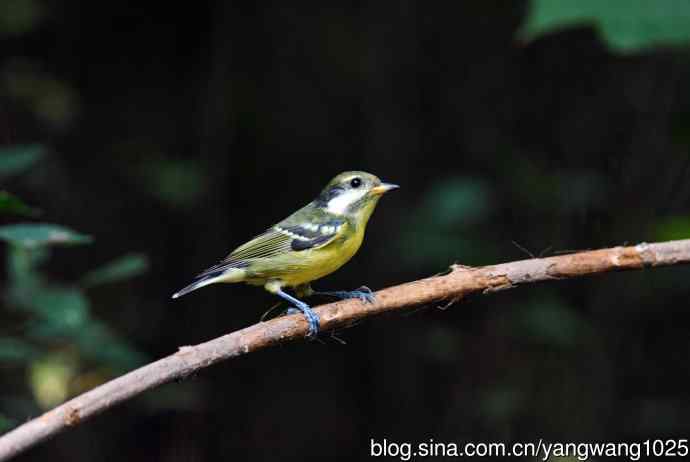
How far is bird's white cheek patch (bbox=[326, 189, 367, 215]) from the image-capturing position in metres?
4.11

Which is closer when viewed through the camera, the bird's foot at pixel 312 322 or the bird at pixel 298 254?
the bird's foot at pixel 312 322

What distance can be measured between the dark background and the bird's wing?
197 cm

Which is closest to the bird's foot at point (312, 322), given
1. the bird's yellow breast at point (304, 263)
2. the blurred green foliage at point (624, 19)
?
the bird's yellow breast at point (304, 263)

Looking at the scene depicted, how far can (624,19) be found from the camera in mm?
3332

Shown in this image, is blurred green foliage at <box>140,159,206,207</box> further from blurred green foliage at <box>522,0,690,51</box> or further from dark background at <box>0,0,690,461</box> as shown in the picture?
blurred green foliage at <box>522,0,690,51</box>

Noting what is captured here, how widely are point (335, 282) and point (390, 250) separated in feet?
1.83

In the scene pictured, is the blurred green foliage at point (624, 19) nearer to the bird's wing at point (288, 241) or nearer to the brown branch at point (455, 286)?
the brown branch at point (455, 286)

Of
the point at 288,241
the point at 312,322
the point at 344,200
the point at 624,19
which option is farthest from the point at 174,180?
the point at 624,19

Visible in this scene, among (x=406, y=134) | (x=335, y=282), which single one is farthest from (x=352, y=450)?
(x=406, y=134)

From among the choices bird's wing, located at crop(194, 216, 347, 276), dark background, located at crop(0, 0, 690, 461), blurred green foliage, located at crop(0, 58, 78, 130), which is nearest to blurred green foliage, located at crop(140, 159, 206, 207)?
dark background, located at crop(0, 0, 690, 461)

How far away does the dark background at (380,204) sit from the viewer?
5.77m

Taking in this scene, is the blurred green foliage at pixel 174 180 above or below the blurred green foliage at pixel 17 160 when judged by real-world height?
above

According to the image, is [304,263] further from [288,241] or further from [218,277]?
[218,277]

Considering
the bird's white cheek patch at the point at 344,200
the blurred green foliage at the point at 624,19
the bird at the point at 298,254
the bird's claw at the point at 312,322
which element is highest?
the blurred green foliage at the point at 624,19
